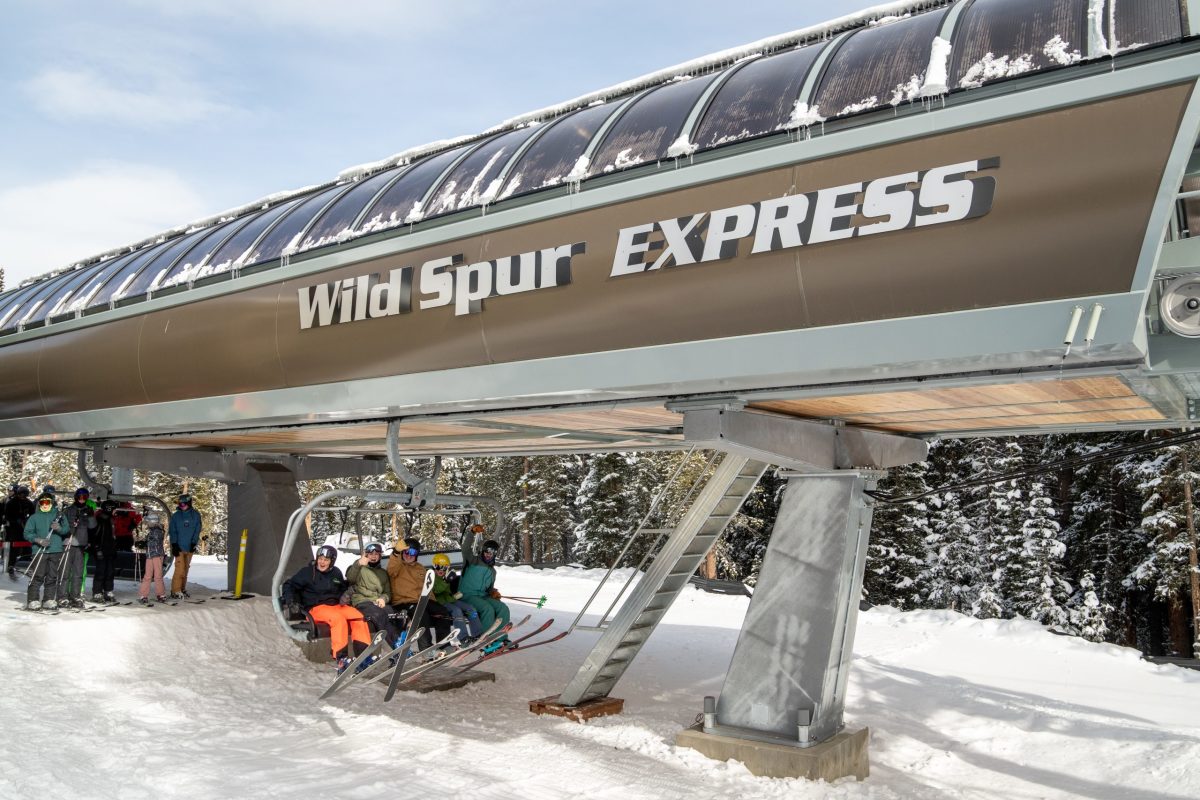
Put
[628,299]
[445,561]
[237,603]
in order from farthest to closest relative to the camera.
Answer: [237,603], [445,561], [628,299]

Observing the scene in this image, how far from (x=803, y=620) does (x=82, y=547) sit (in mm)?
10000

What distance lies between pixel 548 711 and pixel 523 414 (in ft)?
12.1

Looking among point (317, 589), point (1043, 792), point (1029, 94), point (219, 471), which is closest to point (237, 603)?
point (219, 471)

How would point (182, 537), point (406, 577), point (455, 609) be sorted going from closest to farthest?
point (406, 577), point (455, 609), point (182, 537)

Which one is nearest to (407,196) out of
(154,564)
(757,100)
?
(757,100)

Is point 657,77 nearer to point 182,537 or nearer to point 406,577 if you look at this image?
point 406,577

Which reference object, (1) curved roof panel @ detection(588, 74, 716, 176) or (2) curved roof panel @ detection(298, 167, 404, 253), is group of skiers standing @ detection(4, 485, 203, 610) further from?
(1) curved roof panel @ detection(588, 74, 716, 176)

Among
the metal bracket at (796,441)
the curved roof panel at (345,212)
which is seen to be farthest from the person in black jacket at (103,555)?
the metal bracket at (796,441)

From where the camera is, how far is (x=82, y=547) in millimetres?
12969

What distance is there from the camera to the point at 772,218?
20.6ft

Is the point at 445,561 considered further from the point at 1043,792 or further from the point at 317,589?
the point at 1043,792

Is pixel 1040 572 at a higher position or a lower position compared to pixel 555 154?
lower

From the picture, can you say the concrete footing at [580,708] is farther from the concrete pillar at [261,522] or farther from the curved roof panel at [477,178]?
the concrete pillar at [261,522]

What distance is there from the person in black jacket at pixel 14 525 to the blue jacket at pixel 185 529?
4.62 m
